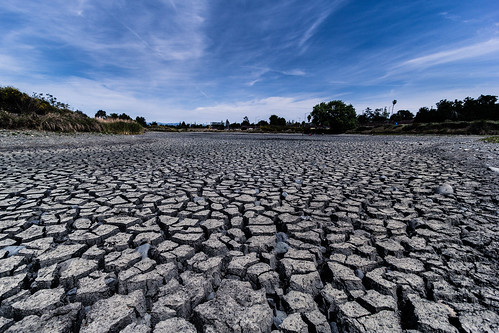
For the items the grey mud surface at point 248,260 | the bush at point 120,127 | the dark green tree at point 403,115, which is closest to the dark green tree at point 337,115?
the bush at point 120,127

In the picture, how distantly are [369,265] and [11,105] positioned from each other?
89.7ft

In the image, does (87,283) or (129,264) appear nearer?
(87,283)

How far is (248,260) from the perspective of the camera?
1.53 meters

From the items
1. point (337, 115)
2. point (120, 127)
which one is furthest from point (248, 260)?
point (337, 115)

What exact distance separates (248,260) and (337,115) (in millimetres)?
37228

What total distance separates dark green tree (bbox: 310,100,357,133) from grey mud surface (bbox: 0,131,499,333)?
3418 centimetres

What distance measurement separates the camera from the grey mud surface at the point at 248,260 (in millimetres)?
1080

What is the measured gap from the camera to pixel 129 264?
147cm

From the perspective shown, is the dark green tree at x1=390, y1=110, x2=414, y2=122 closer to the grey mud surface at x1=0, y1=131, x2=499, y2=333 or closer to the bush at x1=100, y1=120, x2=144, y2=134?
the bush at x1=100, y1=120, x2=144, y2=134

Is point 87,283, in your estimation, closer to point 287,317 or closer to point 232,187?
point 287,317

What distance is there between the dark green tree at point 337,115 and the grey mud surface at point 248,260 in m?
34.2

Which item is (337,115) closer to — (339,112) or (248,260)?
(339,112)

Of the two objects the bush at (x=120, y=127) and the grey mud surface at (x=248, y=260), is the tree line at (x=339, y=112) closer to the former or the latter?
the bush at (x=120, y=127)

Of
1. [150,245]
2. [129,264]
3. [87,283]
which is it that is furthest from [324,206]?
[87,283]
